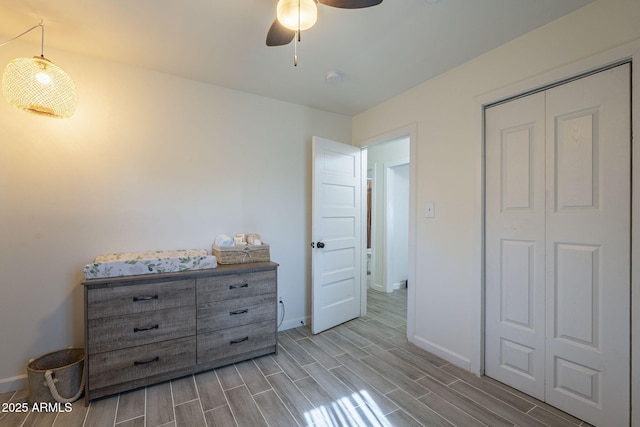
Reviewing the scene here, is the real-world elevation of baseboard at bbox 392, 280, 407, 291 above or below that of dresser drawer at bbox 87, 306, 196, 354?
below

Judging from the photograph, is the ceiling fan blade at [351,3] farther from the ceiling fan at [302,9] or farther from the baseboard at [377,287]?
the baseboard at [377,287]

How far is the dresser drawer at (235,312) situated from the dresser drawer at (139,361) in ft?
0.54

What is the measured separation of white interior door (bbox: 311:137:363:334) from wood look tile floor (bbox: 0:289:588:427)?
596 mm

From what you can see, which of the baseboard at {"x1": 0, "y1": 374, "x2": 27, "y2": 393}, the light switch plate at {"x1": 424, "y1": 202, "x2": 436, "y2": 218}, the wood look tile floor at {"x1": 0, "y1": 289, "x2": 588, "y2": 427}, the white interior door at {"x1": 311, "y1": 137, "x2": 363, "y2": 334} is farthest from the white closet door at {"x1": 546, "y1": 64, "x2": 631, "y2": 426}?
the baseboard at {"x1": 0, "y1": 374, "x2": 27, "y2": 393}

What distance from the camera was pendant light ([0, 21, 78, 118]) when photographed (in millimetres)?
1656

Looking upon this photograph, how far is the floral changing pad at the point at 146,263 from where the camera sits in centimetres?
188

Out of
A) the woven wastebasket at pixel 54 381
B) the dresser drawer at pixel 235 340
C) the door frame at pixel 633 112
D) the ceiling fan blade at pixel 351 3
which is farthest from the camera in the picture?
the dresser drawer at pixel 235 340

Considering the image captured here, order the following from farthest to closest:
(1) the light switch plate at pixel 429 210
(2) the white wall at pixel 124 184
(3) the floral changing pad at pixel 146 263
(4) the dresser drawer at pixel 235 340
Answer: (1) the light switch plate at pixel 429 210
(4) the dresser drawer at pixel 235 340
(2) the white wall at pixel 124 184
(3) the floral changing pad at pixel 146 263

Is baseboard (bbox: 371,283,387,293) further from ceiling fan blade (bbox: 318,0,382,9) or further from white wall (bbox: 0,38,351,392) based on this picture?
ceiling fan blade (bbox: 318,0,382,9)

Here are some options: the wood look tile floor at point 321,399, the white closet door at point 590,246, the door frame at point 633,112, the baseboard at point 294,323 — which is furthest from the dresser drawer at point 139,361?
the door frame at point 633,112

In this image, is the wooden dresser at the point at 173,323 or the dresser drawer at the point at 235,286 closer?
the wooden dresser at the point at 173,323

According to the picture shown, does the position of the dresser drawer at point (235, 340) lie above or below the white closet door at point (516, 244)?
below

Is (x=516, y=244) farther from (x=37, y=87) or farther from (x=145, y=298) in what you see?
(x=37, y=87)

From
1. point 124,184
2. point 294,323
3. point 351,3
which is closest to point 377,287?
point 294,323
